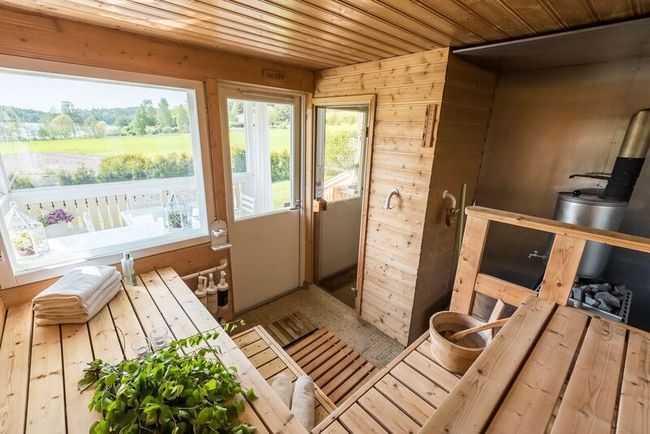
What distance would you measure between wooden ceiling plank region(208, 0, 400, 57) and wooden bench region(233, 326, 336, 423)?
1.92 meters

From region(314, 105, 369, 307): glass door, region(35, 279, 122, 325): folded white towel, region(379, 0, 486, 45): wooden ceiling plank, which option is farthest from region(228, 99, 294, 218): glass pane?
region(379, 0, 486, 45): wooden ceiling plank

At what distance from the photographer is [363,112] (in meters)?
2.79

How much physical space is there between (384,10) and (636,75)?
1990 millimetres

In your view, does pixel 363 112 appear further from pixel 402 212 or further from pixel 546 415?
pixel 546 415

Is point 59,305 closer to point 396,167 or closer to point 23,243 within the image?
point 23,243

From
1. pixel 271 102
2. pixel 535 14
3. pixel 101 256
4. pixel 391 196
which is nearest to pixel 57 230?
pixel 101 256

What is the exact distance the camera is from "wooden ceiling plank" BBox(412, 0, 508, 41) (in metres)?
1.23

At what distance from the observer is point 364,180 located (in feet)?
8.59

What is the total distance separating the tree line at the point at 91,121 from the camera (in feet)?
5.21

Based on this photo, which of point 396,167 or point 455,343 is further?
point 396,167

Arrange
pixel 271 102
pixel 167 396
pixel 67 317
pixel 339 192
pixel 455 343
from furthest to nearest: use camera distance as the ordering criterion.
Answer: pixel 339 192 → pixel 271 102 → pixel 455 343 → pixel 67 317 → pixel 167 396

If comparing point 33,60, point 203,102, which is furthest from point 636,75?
point 33,60

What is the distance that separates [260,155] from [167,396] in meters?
2.09

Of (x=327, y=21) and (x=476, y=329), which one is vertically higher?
(x=327, y=21)
